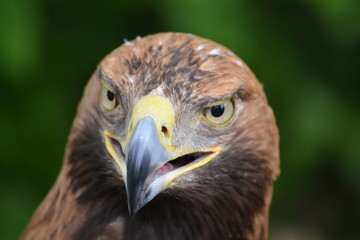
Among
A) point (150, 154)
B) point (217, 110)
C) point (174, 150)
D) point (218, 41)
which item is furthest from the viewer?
point (218, 41)

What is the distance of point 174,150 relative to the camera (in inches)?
71.8

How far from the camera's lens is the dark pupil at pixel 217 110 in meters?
1.92

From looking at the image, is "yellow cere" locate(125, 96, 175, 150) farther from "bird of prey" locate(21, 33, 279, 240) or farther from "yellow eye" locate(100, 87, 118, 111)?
"yellow eye" locate(100, 87, 118, 111)

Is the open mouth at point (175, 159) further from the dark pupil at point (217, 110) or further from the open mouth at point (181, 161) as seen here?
the dark pupil at point (217, 110)

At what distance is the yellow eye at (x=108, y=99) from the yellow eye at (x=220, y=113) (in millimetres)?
248

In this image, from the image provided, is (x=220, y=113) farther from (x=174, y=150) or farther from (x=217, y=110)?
(x=174, y=150)

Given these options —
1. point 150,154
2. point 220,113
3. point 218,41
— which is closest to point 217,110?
Result: point 220,113

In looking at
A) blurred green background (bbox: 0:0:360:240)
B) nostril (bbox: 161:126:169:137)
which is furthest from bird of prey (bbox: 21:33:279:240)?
blurred green background (bbox: 0:0:360:240)

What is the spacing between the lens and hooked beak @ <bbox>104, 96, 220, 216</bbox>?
1702 mm

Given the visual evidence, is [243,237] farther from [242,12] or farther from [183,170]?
[242,12]

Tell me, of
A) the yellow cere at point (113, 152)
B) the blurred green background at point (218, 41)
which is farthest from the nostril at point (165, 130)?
the blurred green background at point (218, 41)

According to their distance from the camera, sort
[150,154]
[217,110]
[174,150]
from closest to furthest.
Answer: [150,154]
[174,150]
[217,110]

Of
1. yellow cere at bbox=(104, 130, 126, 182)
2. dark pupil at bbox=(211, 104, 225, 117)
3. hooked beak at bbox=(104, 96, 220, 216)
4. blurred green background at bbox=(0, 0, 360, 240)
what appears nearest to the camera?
hooked beak at bbox=(104, 96, 220, 216)

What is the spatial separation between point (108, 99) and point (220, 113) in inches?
12.2
